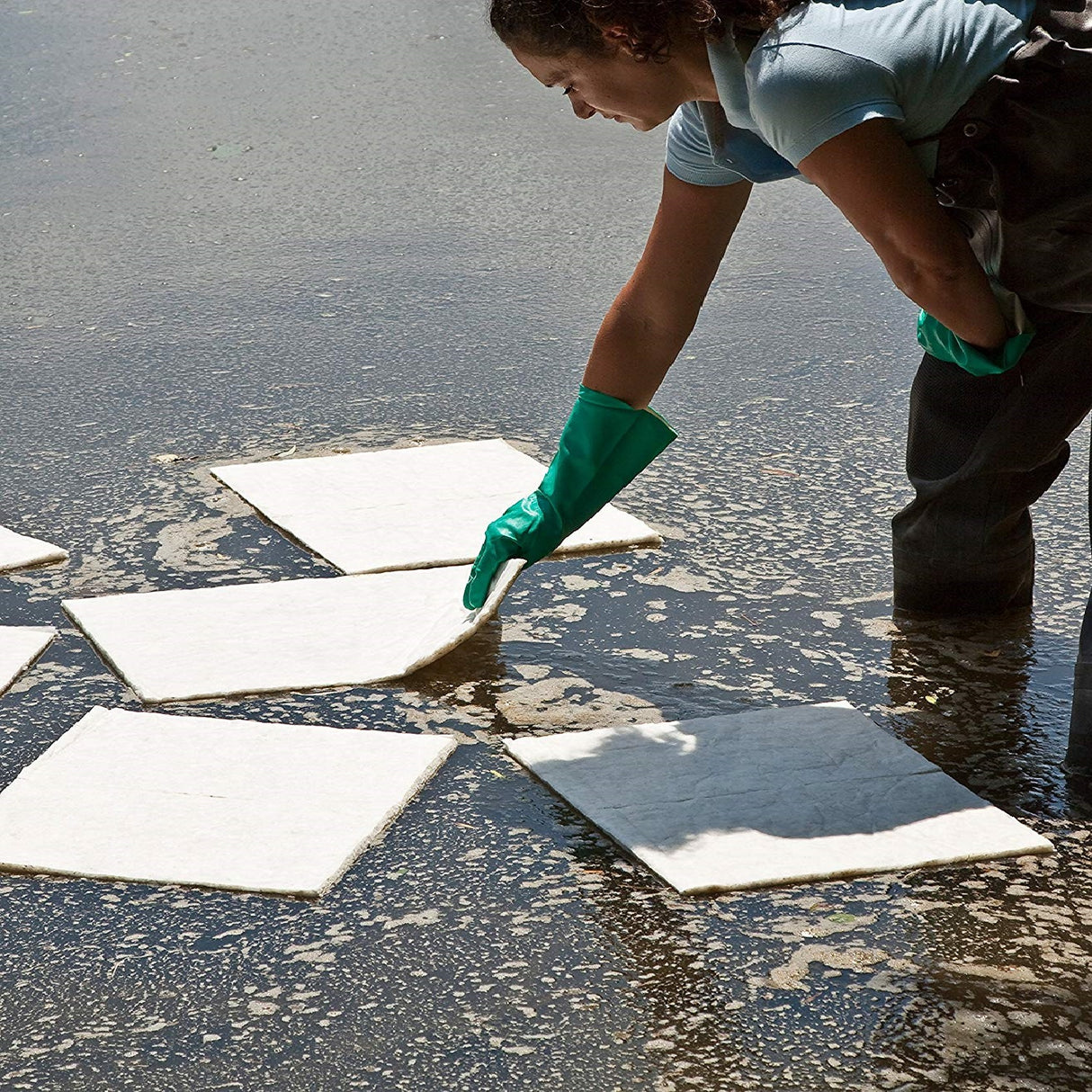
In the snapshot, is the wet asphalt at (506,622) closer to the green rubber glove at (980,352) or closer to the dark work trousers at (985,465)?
the dark work trousers at (985,465)

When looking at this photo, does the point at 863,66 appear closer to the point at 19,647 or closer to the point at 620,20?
the point at 620,20

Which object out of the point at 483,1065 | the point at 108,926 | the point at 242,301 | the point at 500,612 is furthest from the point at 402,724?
the point at 242,301

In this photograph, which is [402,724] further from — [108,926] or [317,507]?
[317,507]

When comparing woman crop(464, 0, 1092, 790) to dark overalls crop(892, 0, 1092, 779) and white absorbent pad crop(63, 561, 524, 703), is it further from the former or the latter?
white absorbent pad crop(63, 561, 524, 703)

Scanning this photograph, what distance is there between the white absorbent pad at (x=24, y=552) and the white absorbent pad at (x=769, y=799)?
4.01 ft

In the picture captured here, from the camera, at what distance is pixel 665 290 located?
9.66 ft

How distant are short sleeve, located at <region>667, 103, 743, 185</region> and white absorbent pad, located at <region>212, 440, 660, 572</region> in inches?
33.3

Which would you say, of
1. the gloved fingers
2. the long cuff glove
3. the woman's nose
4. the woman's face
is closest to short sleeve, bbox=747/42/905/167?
the woman's face

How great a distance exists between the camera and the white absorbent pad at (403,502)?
134 inches

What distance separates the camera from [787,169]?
263 cm

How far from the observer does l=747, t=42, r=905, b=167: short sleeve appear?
222cm

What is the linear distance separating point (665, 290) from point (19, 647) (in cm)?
130

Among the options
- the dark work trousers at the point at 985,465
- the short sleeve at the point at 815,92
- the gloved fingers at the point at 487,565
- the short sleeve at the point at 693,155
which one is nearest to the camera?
the short sleeve at the point at 815,92

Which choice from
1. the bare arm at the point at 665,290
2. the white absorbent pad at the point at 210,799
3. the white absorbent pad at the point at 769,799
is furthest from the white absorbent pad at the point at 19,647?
the bare arm at the point at 665,290
